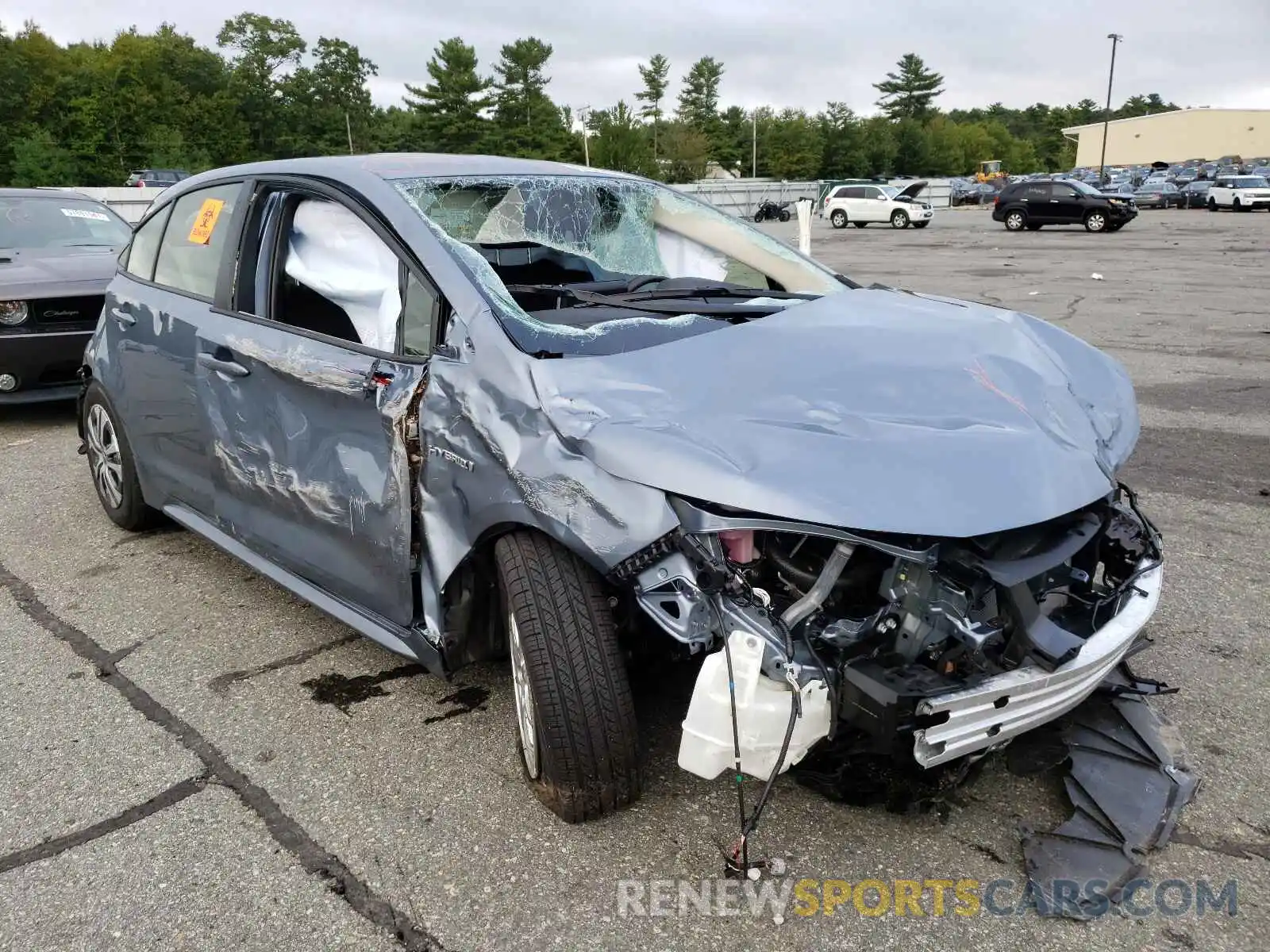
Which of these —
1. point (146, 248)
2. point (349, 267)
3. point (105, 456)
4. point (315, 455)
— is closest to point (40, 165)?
point (105, 456)

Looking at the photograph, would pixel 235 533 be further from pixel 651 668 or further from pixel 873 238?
pixel 873 238

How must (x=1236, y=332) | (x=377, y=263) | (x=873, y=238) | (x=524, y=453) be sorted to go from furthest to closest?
1. (x=873, y=238)
2. (x=1236, y=332)
3. (x=377, y=263)
4. (x=524, y=453)

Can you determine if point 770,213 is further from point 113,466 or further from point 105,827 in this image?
point 105,827

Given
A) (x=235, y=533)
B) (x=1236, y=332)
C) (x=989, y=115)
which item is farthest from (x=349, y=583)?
(x=989, y=115)

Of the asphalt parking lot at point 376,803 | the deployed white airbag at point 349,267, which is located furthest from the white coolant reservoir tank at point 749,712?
the deployed white airbag at point 349,267

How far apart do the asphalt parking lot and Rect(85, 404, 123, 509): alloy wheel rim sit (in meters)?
0.27

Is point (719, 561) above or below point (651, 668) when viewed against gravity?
above

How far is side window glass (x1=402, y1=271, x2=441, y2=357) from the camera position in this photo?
284cm

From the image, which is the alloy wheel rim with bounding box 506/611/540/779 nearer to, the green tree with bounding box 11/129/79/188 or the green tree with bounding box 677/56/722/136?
the green tree with bounding box 11/129/79/188

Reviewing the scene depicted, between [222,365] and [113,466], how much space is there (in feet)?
5.33

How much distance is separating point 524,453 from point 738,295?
127cm

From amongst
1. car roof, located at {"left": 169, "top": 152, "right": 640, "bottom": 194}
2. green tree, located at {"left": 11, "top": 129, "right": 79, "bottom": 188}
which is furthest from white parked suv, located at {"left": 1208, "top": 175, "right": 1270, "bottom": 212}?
green tree, located at {"left": 11, "top": 129, "right": 79, "bottom": 188}

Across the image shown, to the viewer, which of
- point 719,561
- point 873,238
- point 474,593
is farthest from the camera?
point 873,238

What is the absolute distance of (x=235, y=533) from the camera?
148 inches
